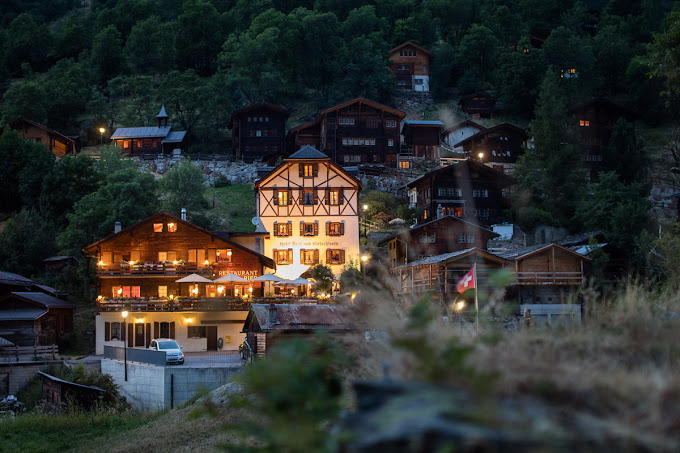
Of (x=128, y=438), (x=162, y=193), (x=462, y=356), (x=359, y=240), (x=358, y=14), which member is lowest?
(x=128, y=438)

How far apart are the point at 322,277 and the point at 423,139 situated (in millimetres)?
33198

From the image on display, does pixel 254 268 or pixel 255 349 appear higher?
pixel 254 268

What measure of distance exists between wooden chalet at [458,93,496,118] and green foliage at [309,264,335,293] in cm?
4737

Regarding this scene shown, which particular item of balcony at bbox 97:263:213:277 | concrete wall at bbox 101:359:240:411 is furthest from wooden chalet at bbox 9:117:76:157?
concrete wall at bbox 101:359:240:411

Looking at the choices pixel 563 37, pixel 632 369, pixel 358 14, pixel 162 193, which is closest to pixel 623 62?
pixel 563 37

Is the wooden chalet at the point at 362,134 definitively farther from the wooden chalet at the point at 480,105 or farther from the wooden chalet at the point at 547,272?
the wooden chalet at the point at 547,272

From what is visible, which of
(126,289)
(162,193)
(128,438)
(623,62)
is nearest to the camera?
(128,438)

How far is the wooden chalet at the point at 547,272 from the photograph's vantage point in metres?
40.4

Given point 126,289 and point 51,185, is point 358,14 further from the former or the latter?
point 126,289

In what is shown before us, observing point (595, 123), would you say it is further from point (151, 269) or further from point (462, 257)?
point (151, 269)

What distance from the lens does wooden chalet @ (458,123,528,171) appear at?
6906 centimetres

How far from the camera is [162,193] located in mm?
56781

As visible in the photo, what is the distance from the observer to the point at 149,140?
74938mm

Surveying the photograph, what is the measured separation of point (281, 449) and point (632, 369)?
10.1 feet
